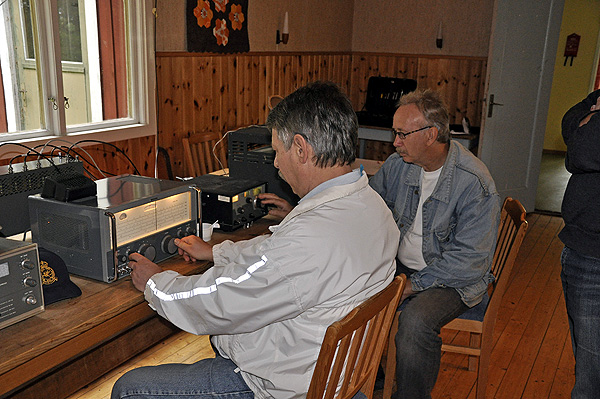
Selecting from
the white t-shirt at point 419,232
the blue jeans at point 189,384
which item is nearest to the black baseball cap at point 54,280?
the blue jeans at point 189,384

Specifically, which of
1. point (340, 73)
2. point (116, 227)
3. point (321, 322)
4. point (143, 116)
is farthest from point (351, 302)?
point (340, 73)

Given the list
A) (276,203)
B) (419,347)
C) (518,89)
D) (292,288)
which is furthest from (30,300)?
(518,89)

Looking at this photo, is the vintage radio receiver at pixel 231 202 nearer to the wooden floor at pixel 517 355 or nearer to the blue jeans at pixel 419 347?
the blue jeans at pixel 419 347

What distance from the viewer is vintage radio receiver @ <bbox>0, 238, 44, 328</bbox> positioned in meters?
1.27

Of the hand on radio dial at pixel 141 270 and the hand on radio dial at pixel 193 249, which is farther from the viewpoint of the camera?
the hand on radio dial at pixel 193 249

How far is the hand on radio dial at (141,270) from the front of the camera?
152 cm

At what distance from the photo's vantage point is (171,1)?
3.78 metres

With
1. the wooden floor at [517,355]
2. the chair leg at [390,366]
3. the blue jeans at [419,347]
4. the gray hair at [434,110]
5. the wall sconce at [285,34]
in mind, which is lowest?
the wooden floor at [517,355]

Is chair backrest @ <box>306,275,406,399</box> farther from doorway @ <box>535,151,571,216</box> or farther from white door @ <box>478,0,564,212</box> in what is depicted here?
doorway @ <box>535,151,571,216</box>

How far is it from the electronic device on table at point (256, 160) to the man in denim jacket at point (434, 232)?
0.52 m

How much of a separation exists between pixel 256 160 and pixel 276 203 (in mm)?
342

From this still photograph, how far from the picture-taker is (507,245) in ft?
7.02

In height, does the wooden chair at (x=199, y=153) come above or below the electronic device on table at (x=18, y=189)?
below

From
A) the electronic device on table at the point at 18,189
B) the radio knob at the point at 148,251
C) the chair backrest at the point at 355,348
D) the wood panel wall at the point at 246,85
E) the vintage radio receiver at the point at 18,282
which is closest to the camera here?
the chair backrest at the point at 355,348
